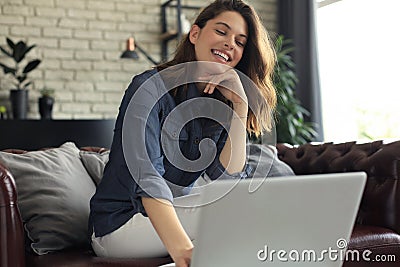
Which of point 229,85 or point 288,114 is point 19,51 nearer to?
point 288,114

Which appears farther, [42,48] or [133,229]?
[42,48]

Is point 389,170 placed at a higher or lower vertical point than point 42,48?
lower

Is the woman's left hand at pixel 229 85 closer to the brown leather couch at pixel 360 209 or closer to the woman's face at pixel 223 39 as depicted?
the woman's face at pixel 223 39

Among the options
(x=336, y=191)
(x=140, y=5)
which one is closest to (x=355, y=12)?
(x=140, y=5)

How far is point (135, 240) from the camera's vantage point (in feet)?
6.16

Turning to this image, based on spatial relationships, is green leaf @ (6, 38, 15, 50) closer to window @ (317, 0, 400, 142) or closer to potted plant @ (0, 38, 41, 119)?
potted plant @ (0, 38, 41, 119)

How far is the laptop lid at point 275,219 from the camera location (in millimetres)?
1138

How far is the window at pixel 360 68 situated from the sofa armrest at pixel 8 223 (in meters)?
3.01

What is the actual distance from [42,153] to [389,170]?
51.3 inches

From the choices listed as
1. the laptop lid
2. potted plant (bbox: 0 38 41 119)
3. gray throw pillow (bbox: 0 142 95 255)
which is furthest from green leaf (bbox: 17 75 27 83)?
the laptop lid

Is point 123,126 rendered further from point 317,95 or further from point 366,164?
point 317,95

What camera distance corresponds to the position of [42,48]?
4.88 metres

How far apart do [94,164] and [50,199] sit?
0.30 metres

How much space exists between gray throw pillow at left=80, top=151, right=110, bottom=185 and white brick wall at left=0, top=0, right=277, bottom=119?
256 cm
